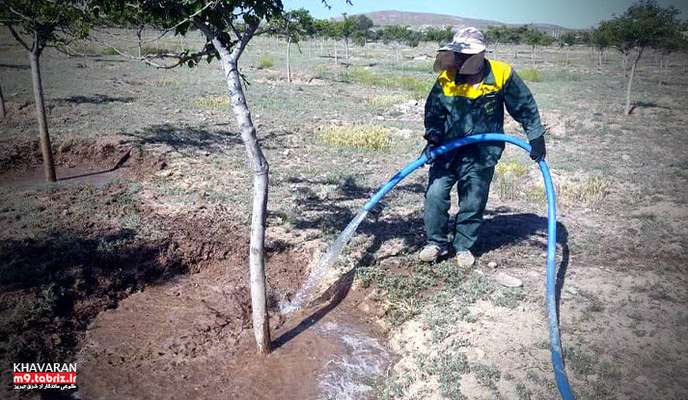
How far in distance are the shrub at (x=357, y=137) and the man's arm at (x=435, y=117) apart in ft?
14.8

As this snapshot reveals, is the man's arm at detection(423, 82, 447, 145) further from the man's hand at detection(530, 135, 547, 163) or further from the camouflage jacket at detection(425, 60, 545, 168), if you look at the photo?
the man's hand at detection(530, 135, 547, 163)

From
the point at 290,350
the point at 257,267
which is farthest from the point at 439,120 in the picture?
the point at 290,350

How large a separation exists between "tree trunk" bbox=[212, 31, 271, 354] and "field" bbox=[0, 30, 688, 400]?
1.24 ft

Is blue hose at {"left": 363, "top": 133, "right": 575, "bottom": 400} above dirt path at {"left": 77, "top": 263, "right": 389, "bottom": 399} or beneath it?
above

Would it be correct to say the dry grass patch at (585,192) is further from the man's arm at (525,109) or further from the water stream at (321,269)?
the water stream at (321,269)

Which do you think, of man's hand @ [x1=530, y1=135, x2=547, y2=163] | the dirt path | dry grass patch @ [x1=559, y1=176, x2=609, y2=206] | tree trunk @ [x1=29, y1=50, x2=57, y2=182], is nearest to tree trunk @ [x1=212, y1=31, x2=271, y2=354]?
the dirt path

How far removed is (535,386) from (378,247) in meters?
2.14

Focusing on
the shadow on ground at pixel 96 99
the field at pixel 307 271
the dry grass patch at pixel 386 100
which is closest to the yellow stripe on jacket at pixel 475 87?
the field at pixel 307 271

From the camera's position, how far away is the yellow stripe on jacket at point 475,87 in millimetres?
3463

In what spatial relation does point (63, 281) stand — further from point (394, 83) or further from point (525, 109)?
point (394, 83)

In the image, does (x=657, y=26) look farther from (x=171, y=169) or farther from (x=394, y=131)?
(x=171, y=169)

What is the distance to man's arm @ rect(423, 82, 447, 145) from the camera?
12.0 feet

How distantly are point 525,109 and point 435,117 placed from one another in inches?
29.3

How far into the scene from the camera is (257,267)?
2.92 meters
